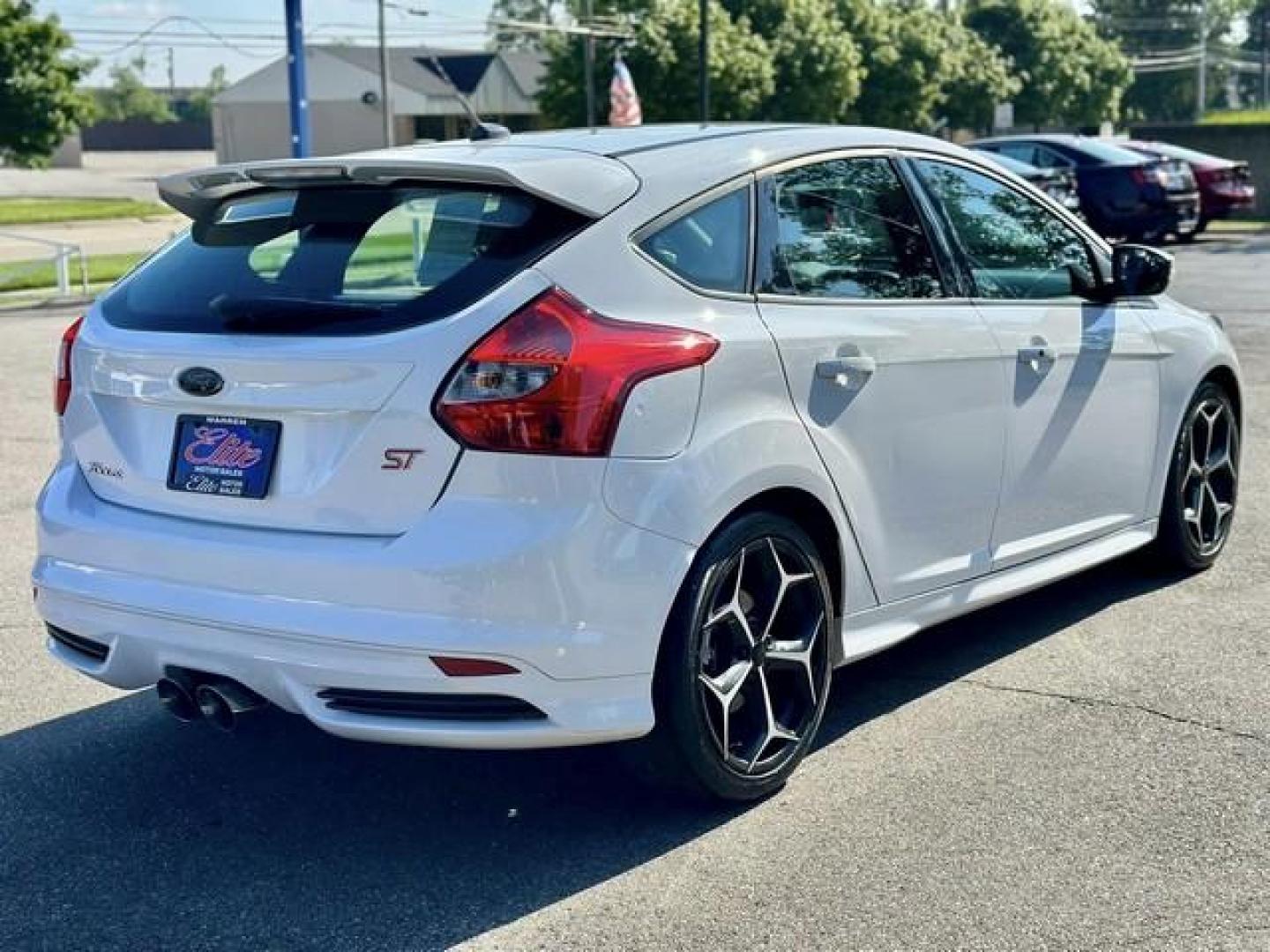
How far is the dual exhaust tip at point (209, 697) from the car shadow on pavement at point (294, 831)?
328 mm

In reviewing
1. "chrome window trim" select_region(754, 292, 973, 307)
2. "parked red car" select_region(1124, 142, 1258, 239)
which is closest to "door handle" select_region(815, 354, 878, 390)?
"chrome window trim" select_region(754, 292, 973, 307)

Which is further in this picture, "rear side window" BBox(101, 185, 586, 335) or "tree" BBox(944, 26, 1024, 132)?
"tree" BBox(944, 26, 1024, 132)

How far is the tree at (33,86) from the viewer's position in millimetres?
37719

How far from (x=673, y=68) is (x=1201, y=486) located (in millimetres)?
40160

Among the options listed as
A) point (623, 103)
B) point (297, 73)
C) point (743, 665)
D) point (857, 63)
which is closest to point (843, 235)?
point (743, 665)

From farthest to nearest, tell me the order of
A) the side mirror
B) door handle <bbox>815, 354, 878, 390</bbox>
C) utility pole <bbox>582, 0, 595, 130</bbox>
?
utility pole <bbox>582, 0, 595, 130</bbox> < the side mirror < door handle <bbox>815, 354, 878, 390</bbox>

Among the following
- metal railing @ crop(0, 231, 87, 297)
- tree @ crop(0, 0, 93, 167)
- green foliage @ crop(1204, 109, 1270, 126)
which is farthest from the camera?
tree @ crop(0, 0, 93, 167)

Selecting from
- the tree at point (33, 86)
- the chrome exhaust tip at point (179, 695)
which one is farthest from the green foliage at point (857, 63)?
the chrome exhaust tip at point (179, 695)

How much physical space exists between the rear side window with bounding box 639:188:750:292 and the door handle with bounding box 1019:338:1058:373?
123 centimetres

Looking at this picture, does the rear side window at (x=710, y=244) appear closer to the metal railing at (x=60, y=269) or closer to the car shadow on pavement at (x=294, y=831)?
the car shadow on pavement at (x=294, y=831)

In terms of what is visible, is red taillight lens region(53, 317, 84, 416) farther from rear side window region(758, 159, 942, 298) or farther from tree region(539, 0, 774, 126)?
tree region(539, 0, 774, 126)

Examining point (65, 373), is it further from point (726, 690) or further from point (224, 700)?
point (726, 690)

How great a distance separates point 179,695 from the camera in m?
3.96

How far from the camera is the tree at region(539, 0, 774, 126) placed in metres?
44.6
